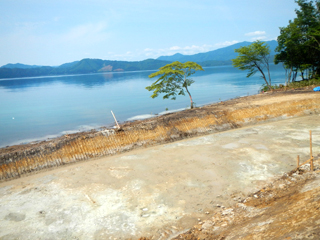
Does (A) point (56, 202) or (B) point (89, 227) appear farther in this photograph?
(A) point (56, 202)

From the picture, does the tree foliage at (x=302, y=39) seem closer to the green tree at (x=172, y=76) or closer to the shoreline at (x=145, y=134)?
the shoreline at (x=145, y=134)

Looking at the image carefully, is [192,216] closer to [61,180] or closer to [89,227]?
[89,227]

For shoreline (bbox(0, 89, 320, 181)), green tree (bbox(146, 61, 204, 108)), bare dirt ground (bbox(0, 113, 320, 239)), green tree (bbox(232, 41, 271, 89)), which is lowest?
bare dirt ground (bbox(0, 113, 320, 239))

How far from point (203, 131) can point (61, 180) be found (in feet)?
38.1

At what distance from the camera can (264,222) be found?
705cm

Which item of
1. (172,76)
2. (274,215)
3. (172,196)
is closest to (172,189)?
(172,196)

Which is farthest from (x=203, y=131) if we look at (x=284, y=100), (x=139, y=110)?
(x=139, y=110)

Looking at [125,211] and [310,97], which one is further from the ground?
[310,97]

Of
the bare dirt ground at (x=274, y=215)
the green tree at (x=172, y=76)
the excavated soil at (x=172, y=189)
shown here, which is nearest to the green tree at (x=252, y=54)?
the green tree at (x=172, y=76)

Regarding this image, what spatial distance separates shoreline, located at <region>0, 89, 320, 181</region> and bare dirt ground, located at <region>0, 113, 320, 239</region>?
1022 mm

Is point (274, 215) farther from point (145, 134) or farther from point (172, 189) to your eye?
point (145, 134)

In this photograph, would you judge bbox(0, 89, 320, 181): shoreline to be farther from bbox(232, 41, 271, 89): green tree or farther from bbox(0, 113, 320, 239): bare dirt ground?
bbox(232, 41, 271, 89): green tree

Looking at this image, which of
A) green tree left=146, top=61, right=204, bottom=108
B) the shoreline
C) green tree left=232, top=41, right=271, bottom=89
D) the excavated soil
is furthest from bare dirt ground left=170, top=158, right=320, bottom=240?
green tree left=232, top=41, right=271, bottom=89

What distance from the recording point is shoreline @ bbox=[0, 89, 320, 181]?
1532cm
